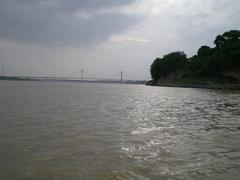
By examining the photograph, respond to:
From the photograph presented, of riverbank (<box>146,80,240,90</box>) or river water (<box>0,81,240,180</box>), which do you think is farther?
riverbank (<box>146,80,240,90</box>)

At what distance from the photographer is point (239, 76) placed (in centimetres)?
10450

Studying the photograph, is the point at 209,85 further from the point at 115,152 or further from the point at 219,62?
the point at 115,152

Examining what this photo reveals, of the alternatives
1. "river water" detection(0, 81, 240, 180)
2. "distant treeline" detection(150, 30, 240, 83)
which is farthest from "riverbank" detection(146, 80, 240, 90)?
"river water" detection(0, 81, 240, 180)

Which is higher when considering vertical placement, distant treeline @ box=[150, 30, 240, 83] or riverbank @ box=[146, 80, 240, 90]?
distant treeline @ box=[150, 30, 240, 83]

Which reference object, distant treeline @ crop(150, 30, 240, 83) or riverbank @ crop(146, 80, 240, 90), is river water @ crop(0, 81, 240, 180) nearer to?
riverbank @ crop(146, 80, 240, 90)

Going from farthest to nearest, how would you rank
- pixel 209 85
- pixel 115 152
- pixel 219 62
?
1. pixel 209 85
2. pixel 219 62
3. pixel 115 152

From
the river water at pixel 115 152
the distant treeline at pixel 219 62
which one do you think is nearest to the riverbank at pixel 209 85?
the distant treeline at pixel 219 62

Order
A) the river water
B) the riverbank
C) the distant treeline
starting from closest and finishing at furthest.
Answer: the river water
the riverbank
the distant treeline

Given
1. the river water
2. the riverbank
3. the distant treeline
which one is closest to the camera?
the river water

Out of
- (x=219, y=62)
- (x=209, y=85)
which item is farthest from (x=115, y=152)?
(x=209, y=85)

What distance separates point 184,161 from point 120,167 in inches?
76.3

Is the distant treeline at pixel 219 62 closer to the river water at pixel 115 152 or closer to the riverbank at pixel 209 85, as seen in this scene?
the riverbank at pixel 209 85

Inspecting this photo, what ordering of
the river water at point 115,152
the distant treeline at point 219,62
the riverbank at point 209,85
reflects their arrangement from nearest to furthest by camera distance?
1. the river water at point 115,152
2. the riverbank at point 209,85
3. the distant treeline at point 219,62

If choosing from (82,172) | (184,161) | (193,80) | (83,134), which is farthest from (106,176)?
(193,80)
